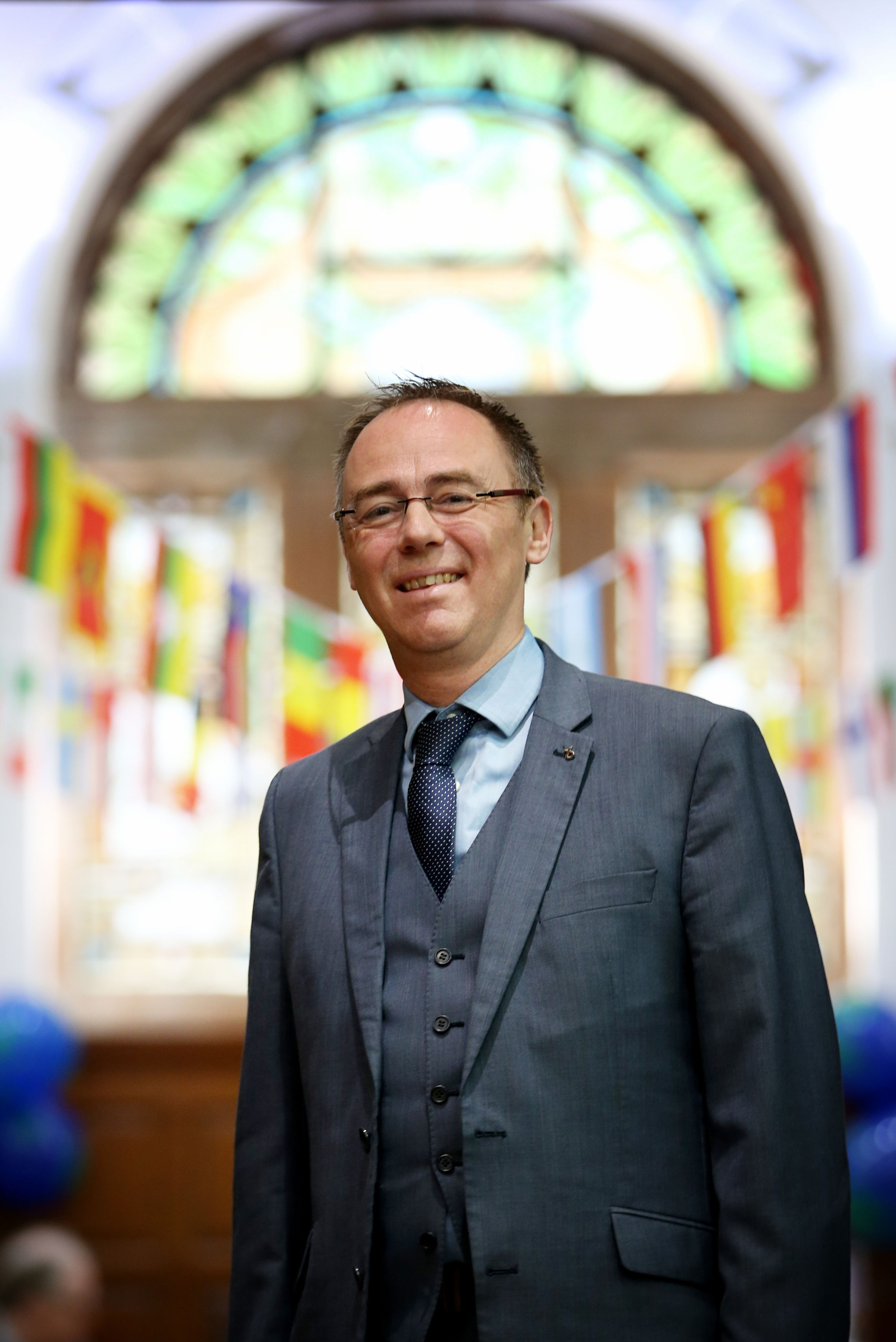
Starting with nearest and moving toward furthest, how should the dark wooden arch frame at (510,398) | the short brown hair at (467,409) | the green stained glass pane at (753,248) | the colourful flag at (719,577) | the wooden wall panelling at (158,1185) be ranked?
1. the short brown hair at (467,409)
2. the colourful flag at (719,577)
3. the wooden wall panelling at (158,1185)
4. the dark wooden arch frame at (510,398)
5. the green stained glass pane at (753,248)

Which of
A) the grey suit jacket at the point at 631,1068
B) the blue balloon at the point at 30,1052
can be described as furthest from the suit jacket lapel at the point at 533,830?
the blue balloon at the point at 30,1052

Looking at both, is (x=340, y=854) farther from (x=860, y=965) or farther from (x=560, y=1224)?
(x=860, y=965)

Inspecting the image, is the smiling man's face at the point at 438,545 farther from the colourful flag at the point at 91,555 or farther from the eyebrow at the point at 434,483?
the colourful flag at the point at 91,555

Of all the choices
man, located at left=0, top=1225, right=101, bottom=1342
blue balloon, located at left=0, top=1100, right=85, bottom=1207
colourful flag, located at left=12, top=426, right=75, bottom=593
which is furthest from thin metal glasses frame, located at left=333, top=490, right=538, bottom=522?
blue balloon, located at left=0, top=1100, right=85, bottom=1207

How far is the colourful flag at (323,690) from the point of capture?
161 inches

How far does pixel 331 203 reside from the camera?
16.5 feet

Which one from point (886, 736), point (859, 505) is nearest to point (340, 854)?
point (859, 505)

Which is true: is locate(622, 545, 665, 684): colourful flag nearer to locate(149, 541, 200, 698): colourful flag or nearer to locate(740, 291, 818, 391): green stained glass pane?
locate(149, 541, 200, 698): colourful flag

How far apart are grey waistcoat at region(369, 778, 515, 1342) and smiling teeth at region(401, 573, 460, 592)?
22 centimetres

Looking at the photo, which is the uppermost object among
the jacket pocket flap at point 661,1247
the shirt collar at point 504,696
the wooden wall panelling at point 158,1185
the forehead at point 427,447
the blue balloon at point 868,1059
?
the forehead at point 427,447

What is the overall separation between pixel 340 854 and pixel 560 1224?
1.30ft

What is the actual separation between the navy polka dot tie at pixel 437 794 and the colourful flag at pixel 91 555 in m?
2.10

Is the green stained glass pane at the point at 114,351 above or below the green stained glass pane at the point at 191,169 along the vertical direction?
below

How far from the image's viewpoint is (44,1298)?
10.4ft
